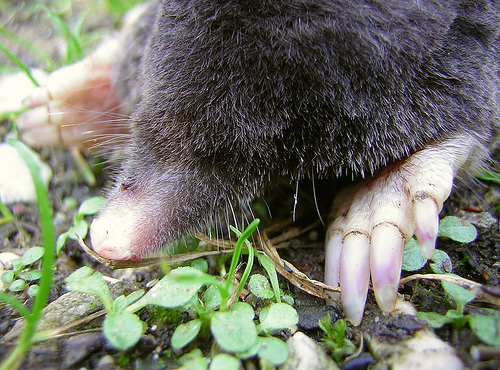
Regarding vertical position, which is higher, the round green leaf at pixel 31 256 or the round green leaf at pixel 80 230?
the round green leaf at pixel 80 230

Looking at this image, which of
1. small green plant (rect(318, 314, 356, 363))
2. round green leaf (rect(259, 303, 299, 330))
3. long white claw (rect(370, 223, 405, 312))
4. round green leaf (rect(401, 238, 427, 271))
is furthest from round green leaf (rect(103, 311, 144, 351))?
round green leaf (rect(401, 238, 427, 271))

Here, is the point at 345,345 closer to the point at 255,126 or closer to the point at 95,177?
the point at 255,126

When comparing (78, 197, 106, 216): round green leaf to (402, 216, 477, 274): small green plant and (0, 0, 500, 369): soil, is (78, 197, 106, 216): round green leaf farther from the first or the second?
(402, 216, 477, 274): small green plant

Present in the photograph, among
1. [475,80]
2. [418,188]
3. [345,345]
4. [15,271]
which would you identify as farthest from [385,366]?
[15,271]

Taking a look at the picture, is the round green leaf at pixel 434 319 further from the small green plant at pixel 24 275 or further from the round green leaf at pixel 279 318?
the small green plant at pixel 24 275

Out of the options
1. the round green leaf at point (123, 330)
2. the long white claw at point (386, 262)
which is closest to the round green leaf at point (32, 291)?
the round green leaf at point (123, 330)

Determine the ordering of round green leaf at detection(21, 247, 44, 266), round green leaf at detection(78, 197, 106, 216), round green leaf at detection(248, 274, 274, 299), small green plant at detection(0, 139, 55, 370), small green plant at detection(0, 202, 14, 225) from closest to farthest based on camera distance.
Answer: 1. small green plant at detection(0, 139, 55, 370)
2. round green leaf at detection(248, 274, 274, 299)
3. round green leaf at detection(21, 247, 44, 266)
4. round green leaf at detection(78, 197, 106, 216)
5. small green plant at detection(0, 202, 14, 225)
